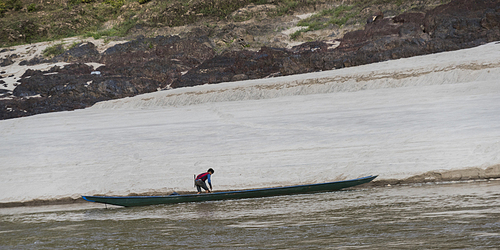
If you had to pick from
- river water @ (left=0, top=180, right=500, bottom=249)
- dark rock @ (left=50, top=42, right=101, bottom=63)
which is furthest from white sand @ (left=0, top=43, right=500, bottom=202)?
dark rock @ (left=50, top=42, right=101, bottom=63)

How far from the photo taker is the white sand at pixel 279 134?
45.2ft

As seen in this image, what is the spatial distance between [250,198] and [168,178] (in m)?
3.38

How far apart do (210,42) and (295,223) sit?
3405 centimetres

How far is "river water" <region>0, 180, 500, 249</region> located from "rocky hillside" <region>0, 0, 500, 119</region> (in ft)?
65.4

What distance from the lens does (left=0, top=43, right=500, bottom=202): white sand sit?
45.2 feet

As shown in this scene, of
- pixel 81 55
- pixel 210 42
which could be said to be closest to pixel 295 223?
pixel 210 42

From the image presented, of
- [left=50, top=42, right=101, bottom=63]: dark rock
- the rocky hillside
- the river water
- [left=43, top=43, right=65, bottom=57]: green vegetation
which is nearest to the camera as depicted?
the river water

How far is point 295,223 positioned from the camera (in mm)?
7914

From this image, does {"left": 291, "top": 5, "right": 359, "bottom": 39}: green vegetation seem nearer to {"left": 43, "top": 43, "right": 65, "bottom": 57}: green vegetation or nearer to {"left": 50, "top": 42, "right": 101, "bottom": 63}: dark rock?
{"left": 50, "top": 42, "right": 101, "bottom": 63}: dark rock

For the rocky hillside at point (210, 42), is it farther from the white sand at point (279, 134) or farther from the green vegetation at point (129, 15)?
the white sand at point (279, 134)

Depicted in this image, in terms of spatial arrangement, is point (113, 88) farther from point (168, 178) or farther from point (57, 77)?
point (168, 178)

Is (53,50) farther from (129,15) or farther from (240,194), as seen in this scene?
(240,194)

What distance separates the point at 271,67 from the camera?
31719 millimetres

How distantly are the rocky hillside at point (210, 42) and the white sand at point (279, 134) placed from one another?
386 centimetres
